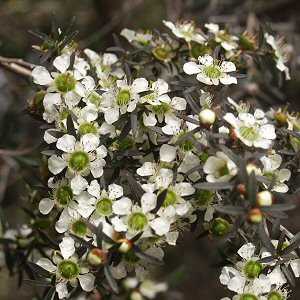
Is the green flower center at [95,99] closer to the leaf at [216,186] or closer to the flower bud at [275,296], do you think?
the leaf at [216,186]

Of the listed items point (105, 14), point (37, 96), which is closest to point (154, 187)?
point (37, 96)

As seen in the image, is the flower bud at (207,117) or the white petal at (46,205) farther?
the white petal at (46,205)

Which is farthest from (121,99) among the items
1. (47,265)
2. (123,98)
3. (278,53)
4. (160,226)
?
(278,53)

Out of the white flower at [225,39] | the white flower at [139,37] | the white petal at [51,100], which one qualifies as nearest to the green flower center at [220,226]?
the white petal at [51,100]

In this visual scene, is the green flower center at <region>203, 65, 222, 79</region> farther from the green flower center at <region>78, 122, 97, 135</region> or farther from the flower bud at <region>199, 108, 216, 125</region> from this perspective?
the green flower center at <region>78, 122, 97, 135</region>

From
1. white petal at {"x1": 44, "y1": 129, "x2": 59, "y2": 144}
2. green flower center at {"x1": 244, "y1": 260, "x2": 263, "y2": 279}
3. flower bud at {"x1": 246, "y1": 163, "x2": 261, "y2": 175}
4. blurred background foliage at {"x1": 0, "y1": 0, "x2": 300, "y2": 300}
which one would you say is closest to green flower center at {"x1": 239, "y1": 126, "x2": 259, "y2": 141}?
flower bud at {"x1": 246, "y1": 163, "x2": 261, "y2": 175}

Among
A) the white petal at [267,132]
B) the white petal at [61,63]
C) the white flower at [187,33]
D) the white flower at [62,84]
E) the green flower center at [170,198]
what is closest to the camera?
the green flower center at [170,198]
